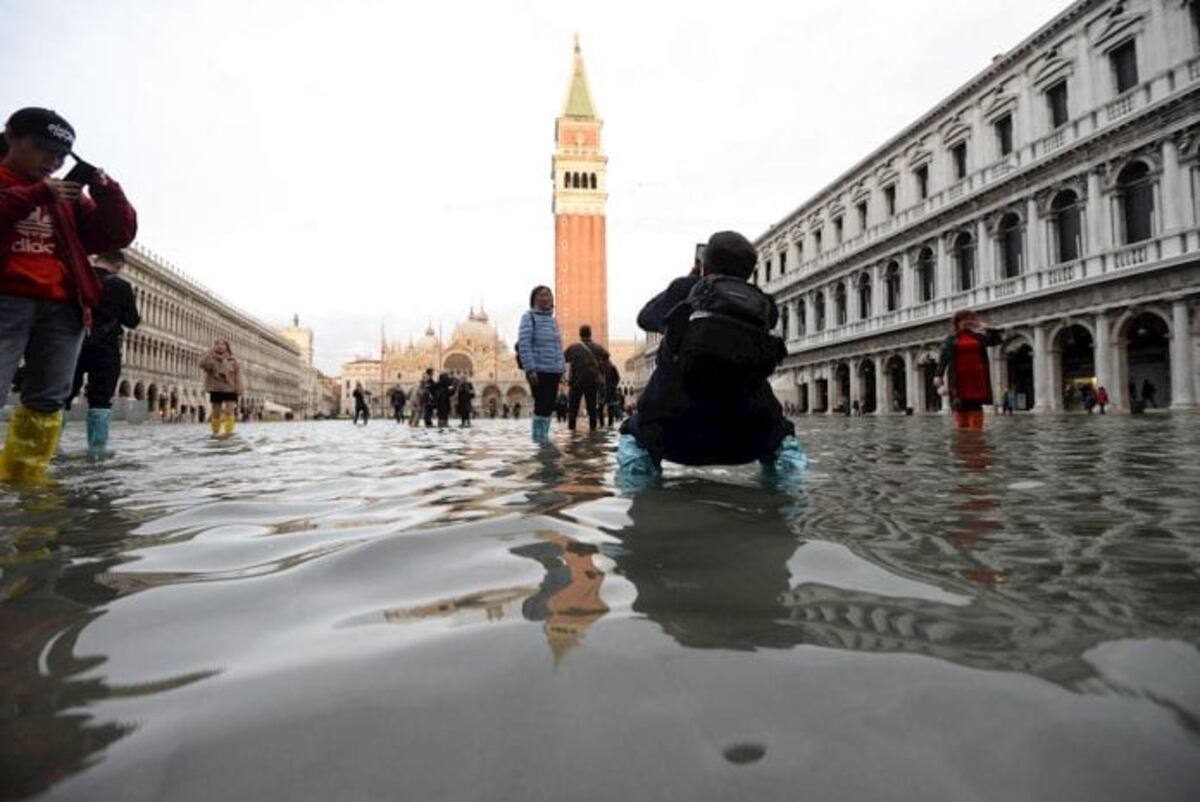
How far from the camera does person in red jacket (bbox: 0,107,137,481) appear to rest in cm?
343

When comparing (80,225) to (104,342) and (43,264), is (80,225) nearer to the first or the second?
(43,264)

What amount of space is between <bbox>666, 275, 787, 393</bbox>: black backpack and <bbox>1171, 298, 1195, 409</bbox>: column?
63.3 ft

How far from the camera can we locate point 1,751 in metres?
Answer: 0.81

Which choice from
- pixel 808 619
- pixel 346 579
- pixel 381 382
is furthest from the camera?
pixel 381 382

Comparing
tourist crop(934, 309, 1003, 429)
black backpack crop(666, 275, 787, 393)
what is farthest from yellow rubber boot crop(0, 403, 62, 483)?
tourist crop(934, 309, 1003, 429)

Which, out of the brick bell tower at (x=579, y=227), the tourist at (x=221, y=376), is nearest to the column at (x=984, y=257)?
the tourist at (x=221, y=376)

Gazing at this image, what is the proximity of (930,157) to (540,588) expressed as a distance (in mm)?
30167

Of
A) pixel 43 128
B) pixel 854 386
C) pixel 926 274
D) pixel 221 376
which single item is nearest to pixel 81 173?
pixel 43 128

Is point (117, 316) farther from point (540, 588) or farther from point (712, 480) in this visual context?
point (540, 588)

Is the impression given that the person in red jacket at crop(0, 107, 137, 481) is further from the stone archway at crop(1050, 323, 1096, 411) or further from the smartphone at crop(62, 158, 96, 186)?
the stone archway at crop(1050, 323, 1096, 411)

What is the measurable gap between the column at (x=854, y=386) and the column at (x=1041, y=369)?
9.45 meters

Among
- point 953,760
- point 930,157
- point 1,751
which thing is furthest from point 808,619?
point 930,157

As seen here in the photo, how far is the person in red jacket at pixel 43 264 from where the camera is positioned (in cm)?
343

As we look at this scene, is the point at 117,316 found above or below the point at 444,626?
above
